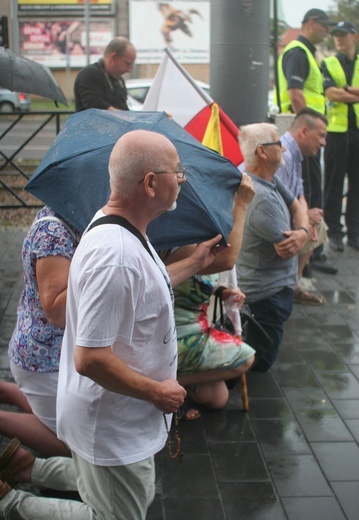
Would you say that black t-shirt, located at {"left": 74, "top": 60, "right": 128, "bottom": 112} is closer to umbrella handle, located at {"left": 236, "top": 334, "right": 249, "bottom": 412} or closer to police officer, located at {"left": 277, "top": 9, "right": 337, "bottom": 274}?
police officer, located at {"left": 277, "top": 9, "right": 337, "bottom": 274}

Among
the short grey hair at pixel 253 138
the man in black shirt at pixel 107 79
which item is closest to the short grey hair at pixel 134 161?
the short grey hair at pixel 253 138

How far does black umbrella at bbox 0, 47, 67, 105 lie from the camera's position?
226 inches

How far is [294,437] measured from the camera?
177 inches

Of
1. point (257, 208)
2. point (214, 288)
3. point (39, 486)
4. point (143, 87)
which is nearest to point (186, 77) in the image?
point (257, 208)

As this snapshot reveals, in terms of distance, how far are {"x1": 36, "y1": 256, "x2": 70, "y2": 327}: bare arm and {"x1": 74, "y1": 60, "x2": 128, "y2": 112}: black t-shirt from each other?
4.73 meters

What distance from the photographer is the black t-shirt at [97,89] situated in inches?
307

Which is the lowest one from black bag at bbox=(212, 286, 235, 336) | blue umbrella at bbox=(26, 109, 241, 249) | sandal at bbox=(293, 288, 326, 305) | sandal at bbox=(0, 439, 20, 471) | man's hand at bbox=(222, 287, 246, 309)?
sandal at bbox=(293, 288, 326, 305)

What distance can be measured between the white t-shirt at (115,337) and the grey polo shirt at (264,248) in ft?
8.13

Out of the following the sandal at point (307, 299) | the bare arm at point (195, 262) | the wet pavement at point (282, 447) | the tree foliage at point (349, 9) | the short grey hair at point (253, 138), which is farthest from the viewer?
the tree foliage at point (349, 9)

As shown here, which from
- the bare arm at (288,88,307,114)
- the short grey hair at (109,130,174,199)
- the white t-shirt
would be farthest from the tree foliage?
the white t-shirt

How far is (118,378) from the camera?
8.31 ft

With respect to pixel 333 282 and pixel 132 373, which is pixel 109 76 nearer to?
pixel 333 282

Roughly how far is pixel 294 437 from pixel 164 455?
742 millimetres

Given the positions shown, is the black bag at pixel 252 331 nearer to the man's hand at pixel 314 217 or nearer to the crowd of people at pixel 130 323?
the crowd of people at pixel 130 323
